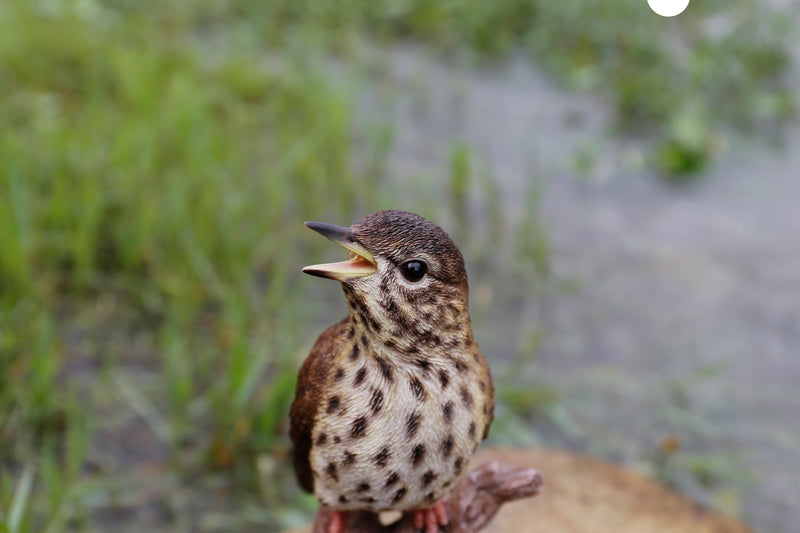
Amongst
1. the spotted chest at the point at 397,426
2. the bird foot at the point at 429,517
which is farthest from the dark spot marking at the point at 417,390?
the bird foot at the point at 429,517

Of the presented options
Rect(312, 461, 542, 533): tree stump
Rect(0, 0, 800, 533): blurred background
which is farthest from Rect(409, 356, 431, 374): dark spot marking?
Rect(0, 0, 800, 533): blurred background

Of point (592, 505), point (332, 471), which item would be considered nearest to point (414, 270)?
point (332, 471)

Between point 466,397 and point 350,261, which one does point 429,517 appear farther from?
point 350,261

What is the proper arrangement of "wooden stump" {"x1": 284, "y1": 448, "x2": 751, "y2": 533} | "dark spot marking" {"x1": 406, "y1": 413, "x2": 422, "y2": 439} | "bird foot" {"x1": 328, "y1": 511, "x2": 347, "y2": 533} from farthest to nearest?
1. "wooden stump" {"x1": 284, "y1": 448, "x2": 751, "y2": 533}
2. "bird foot" {"x1": 328, "y1": 511, "x2": 347, "y2": 533}
3. "dark spot marking" {"x1": 406, "y1": 413, "x2": 422, "y2": 439}

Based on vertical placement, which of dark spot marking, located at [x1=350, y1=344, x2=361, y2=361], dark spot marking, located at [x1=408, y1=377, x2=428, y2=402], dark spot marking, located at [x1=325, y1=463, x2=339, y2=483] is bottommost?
dark spot marking, located at [x1=325, y1=463, x2=339, y2=483]

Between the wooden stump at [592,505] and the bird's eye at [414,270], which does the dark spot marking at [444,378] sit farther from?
the wooden stump at [592,505]

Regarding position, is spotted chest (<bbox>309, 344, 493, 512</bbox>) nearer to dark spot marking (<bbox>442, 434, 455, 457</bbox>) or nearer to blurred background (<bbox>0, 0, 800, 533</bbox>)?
dark spot marking (<bbox>442, 434, 455, 457</bbox>)
